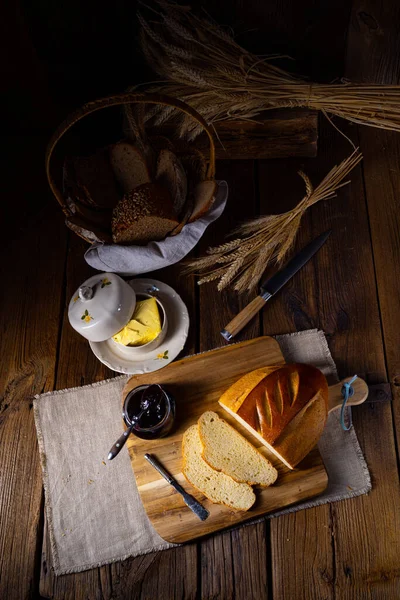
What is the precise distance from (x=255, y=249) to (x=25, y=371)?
0.76m

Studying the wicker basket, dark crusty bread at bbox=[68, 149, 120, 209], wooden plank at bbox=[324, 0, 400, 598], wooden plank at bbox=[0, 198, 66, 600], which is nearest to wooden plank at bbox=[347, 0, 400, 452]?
wooden plank at bbox=[324, 0, 400, 598]

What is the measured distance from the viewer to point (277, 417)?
4.47 ft

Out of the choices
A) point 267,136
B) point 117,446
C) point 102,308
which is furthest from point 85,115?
point 117,446

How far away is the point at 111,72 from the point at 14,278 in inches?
29.7

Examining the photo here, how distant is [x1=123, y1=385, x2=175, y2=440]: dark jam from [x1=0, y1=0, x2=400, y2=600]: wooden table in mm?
210

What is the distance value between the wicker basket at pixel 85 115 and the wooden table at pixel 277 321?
10.2 inches

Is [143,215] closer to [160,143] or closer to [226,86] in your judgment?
[160,143]

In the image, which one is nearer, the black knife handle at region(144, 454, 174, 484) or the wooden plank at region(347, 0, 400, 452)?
the black knife handle at region(144, 454, 174, 484)

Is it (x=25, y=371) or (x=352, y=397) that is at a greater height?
(x=25, y=371)

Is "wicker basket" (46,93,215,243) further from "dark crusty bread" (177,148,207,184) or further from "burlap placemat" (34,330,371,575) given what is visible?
"burlap placemat" (34,330,371,575)

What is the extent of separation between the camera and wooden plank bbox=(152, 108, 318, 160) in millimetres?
1717

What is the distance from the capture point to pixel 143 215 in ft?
4.92

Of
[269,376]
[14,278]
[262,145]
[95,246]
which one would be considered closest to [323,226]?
[262,145]

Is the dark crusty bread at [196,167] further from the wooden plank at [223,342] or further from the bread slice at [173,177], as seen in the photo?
the wooden plank at [223,342]
